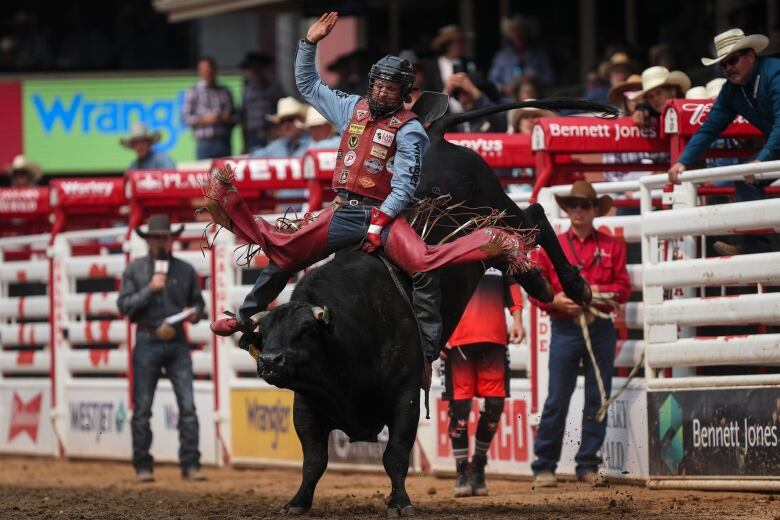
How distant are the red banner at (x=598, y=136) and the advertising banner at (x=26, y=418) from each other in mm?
6357

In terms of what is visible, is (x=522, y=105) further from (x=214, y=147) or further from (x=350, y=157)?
(x=214, y=147)

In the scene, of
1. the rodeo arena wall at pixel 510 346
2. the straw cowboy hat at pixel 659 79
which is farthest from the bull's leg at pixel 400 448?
the straw cowboy hat at pixel 659 79

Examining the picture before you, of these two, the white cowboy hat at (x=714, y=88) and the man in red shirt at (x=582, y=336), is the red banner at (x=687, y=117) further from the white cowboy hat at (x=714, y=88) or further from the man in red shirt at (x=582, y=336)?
the man in red shirt at (x=582, y=336)

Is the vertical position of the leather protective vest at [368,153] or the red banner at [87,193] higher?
the red banner at [87,193]

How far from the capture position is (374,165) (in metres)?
8.67

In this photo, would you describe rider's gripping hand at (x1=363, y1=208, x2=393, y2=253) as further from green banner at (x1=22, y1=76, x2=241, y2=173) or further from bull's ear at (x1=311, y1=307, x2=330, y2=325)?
green banner at (x1=22, y1=76, x2=241, y2=173)

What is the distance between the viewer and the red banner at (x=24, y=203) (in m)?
16.0

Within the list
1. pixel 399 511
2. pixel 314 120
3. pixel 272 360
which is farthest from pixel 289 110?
pixel 272 360

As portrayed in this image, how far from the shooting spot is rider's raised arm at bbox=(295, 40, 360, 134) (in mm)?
8922

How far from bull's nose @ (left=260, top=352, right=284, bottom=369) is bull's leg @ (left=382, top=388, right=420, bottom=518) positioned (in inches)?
37.1

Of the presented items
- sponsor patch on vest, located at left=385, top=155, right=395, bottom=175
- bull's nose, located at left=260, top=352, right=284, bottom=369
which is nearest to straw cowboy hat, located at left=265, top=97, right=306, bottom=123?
sponsor patch on vest, located at left=385, top=155, right=395, bottom=175

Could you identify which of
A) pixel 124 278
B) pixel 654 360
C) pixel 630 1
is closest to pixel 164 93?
pixel 630 1

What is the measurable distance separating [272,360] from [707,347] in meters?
2.95

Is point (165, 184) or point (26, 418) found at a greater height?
point (165, 184)
